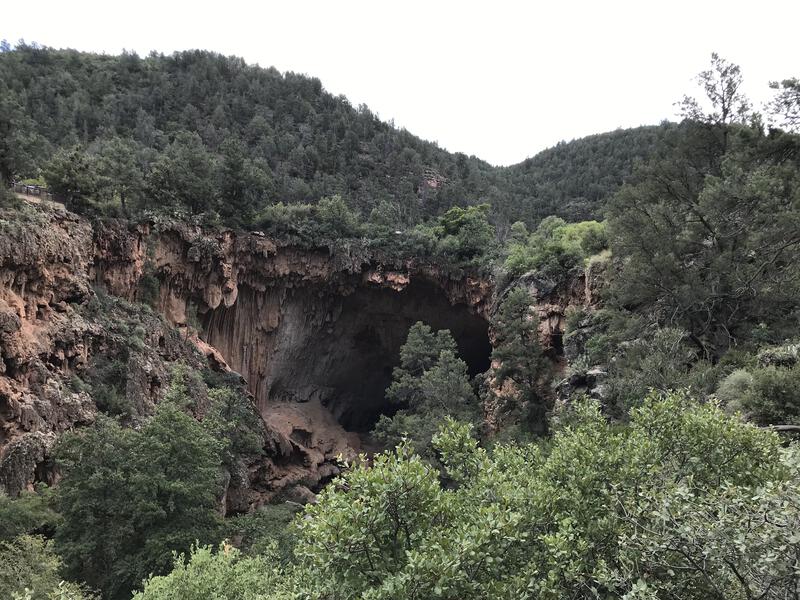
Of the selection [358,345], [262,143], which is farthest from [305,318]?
[262,143]

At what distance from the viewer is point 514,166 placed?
87.9 metres

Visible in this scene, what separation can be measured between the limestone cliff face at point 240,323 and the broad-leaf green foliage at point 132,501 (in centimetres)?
420

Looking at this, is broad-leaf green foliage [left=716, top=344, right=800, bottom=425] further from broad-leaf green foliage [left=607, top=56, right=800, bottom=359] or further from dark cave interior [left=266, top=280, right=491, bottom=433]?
dark cave interior [left=266, top=280, right=491, bottom=433]

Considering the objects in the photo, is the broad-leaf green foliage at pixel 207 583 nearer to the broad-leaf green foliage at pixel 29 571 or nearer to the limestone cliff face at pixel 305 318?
the broad-leaf green foliage at pixel 29 571

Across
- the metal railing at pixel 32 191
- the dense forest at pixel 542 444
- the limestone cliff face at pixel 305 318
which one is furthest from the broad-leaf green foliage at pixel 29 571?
the limestone cliff face at pixel 305 318

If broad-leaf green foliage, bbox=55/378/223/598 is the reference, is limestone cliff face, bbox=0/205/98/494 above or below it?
above

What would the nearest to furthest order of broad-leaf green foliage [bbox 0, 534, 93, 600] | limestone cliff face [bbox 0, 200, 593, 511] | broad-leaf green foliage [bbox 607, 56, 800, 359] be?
1. broad-leaf green foliage [bbox 0, 534, 93, 600]
2. broad-leaf green foliage [bbox 607, 56, 800, 359]
3. limestone cliff face [bbox 0, 200, 593, 511]

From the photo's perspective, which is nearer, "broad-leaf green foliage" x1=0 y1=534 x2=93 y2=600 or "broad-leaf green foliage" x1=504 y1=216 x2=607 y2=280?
"broad-leaf green foliage" x1=0 y1=534 x2=93 y2=600

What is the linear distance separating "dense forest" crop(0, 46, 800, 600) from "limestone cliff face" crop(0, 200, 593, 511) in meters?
1.94

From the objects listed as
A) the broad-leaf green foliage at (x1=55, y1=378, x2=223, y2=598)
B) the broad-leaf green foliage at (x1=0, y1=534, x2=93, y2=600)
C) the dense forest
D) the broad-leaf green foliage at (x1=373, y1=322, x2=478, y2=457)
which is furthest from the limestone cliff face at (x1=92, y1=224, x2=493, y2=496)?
the broad-leaf green foliage at (x1=0, y1=534, x2=93, y2=600)

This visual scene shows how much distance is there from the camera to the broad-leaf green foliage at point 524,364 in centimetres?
2303

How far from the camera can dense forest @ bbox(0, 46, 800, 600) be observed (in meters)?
5.32

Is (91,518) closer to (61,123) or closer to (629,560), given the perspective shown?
(629,560)

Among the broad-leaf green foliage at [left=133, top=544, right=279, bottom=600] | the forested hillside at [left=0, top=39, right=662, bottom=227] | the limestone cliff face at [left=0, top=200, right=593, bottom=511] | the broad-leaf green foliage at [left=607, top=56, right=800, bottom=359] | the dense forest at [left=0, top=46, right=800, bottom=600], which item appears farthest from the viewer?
the forested hillside at [left=0, top=39, right=662, bottom=227]
